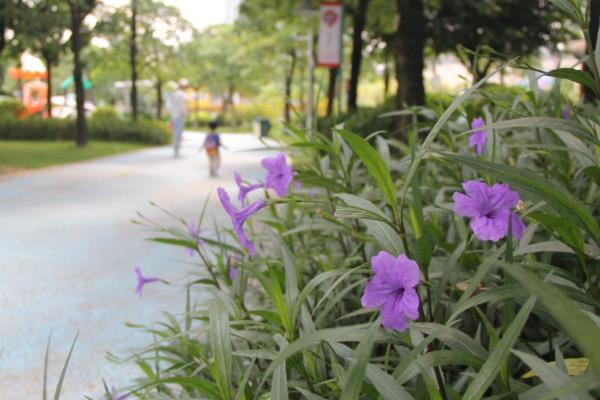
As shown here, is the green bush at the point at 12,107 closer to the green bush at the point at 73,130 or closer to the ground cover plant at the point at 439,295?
the green bush at the point at 73,130

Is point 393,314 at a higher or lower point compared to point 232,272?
higher

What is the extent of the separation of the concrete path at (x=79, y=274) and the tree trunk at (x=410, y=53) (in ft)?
9.17

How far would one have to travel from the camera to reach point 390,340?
4.03 ft

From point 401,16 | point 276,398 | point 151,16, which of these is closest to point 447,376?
point 276,398

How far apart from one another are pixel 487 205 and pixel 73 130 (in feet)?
81.8

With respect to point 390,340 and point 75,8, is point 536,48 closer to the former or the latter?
point 75,8

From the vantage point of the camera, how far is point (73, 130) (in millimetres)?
24281

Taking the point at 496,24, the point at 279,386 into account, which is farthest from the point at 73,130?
the point at 279,386

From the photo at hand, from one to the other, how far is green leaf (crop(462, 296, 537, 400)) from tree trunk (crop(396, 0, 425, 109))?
7256 millimetres

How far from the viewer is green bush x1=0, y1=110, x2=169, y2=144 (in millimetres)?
23719

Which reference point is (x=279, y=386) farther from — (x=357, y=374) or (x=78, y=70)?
(x=78, y=70)

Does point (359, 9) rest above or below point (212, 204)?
above

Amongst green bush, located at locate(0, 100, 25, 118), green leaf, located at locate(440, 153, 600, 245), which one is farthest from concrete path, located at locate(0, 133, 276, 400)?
green bush, located at locate(0, 100, 25, 118)

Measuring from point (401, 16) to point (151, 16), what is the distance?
22165 millimetres
